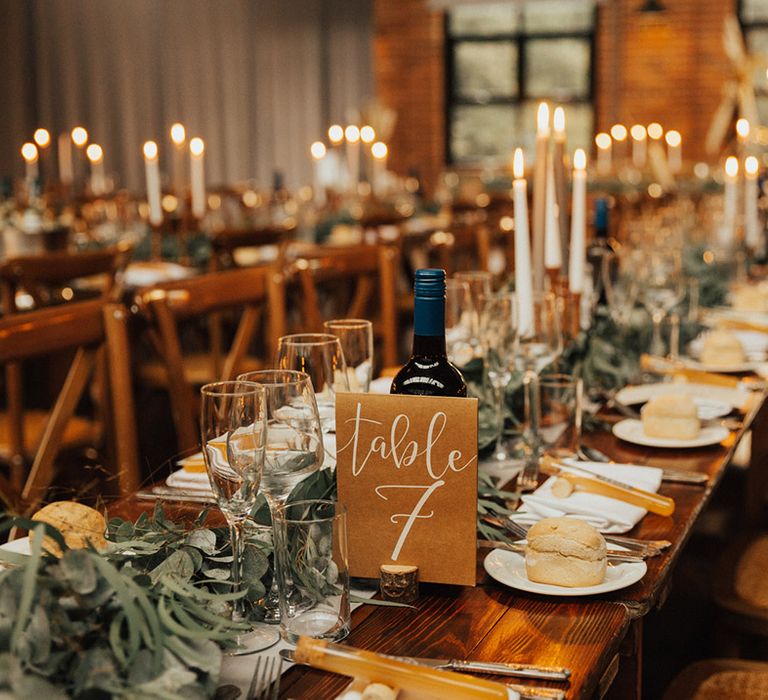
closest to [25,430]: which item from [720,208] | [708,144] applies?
[720,208]

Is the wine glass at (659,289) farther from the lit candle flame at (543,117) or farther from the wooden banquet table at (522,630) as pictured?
the wooden banquet table at (522,630)

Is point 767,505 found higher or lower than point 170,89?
lower

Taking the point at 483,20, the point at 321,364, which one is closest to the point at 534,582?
the point at 321,364

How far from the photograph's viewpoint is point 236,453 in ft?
3.02

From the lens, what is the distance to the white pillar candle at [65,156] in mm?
8281

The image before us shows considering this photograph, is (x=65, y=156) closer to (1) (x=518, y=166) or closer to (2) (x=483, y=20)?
(2) (x=483, y=20)

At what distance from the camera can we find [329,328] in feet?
4.74

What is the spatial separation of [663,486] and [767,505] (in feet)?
3.62

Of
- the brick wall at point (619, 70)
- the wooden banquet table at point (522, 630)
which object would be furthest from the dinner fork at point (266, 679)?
the brick wall at point (619, 70)

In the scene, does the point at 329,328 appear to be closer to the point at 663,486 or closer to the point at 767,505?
the point at 663,486

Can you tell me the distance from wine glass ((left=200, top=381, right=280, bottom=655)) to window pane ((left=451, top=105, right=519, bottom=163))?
393 inches

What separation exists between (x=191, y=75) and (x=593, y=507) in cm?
941

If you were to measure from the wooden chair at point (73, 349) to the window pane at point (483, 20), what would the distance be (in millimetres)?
9159

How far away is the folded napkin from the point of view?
1.20m
